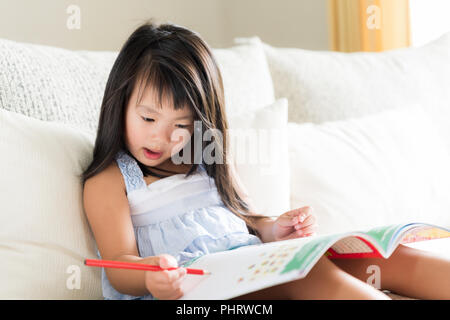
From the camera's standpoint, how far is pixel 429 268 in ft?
2.73

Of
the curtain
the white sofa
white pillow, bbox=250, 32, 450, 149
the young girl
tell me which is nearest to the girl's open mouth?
the young girl

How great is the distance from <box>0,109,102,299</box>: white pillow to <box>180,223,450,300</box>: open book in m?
0.20

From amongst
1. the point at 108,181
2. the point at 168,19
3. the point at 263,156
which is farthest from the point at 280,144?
→ the point at 168,19

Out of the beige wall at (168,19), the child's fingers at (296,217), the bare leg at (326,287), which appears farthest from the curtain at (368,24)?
the bare leg at (326,287)

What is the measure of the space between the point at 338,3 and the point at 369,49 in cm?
23

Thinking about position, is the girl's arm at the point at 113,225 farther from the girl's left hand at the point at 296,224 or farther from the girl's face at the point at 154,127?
the girl's left hand at the point at 296,224

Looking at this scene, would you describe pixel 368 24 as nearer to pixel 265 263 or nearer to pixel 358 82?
pixel 358 82

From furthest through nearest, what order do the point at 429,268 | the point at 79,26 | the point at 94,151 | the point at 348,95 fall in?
the point at 79,26, the point at 348,95, the point at 94,151, the point at 429,268

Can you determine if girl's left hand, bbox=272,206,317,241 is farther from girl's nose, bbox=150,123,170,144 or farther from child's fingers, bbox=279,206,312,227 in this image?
girl's nose, bbox=150,123,170,144

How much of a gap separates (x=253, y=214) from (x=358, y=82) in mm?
704

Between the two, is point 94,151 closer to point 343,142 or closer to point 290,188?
point 290,188

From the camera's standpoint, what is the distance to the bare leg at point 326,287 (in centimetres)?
68

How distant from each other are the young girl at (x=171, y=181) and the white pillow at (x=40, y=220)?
28 millimetres
